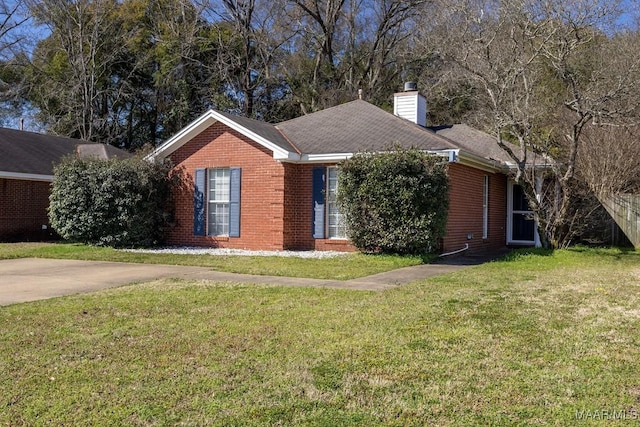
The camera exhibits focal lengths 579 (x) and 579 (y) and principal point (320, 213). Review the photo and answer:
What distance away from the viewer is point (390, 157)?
13.4 m

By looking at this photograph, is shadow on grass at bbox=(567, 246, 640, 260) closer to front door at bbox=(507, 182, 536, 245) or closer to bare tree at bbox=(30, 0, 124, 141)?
front door at bbox=(507, 182, 536, 245)

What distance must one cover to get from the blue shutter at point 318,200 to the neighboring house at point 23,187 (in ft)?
31.6

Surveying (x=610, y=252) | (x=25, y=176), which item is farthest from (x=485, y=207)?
(x=25, y=176)

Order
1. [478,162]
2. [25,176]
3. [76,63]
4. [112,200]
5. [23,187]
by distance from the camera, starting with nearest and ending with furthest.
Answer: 1. [478,162]
2. [112,200]
3. [25,176]
4. [23,187]
5. [76,63]

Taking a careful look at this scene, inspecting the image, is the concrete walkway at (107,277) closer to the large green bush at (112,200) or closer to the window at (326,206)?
the large green bush at (112,200)

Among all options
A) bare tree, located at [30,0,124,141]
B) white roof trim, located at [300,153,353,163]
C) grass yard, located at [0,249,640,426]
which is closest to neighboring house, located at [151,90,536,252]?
white roof trim, located at [300,153,353,163]

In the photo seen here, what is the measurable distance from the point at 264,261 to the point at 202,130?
18.4 ft

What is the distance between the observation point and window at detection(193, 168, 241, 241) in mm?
16625

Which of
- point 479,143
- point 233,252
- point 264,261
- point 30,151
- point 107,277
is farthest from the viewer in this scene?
point 30,151

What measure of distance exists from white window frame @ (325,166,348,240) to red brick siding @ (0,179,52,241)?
41.0 ft

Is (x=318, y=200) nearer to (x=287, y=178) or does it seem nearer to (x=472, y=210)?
(x=287, y=178)

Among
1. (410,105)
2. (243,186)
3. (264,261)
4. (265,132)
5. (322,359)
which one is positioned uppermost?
(410,105)

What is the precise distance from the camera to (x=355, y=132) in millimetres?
16578

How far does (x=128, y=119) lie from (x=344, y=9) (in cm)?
1564
